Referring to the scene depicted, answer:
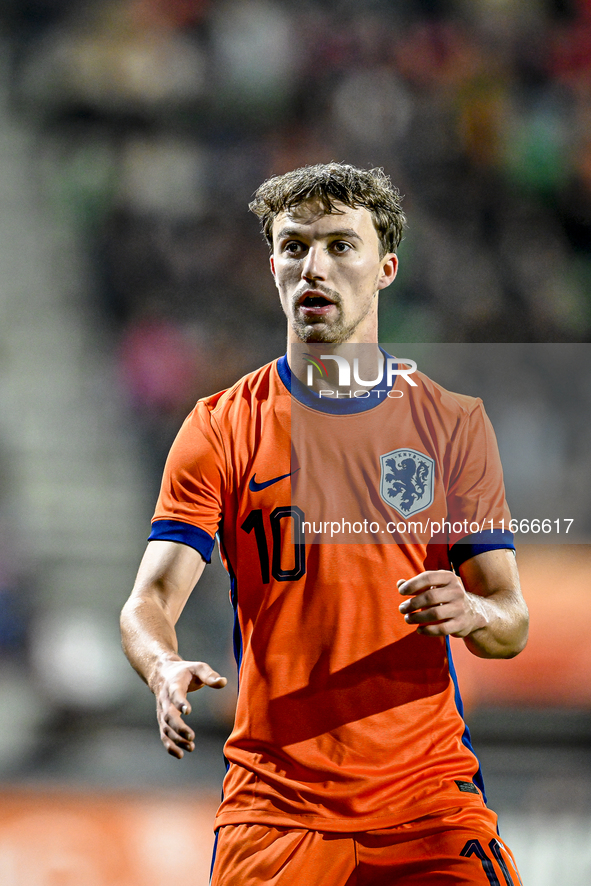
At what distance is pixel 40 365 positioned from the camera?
19.4 ft

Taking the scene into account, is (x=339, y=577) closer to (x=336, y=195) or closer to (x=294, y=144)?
(x=336, y=195)

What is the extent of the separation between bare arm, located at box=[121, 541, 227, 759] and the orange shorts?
468 mm

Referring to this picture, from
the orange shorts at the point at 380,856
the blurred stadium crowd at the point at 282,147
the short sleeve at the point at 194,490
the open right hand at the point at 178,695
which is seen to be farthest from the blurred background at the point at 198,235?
the open right hand at the point at 178,695

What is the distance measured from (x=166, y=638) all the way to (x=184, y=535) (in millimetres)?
282

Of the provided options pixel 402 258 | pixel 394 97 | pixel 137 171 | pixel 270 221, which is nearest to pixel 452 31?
pixel 394 97

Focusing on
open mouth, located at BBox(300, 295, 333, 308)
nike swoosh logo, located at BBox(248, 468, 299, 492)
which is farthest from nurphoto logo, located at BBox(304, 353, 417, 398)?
nike swoosh logo, located at BBox(248, 468, 299, 492)

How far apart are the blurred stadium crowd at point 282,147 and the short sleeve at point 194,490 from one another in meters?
3.45

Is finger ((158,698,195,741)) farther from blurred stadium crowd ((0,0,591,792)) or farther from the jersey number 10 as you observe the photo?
blurred stadium crowd ((0,0,591,792))

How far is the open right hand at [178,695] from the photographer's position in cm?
154

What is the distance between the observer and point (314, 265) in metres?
2.23

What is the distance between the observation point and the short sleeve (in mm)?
2109

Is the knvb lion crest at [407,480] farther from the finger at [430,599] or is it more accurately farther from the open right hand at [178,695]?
the open right hand at [178,695]

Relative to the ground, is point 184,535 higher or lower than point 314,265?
lower

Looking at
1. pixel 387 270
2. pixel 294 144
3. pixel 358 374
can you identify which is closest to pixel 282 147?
pixel 294 144
